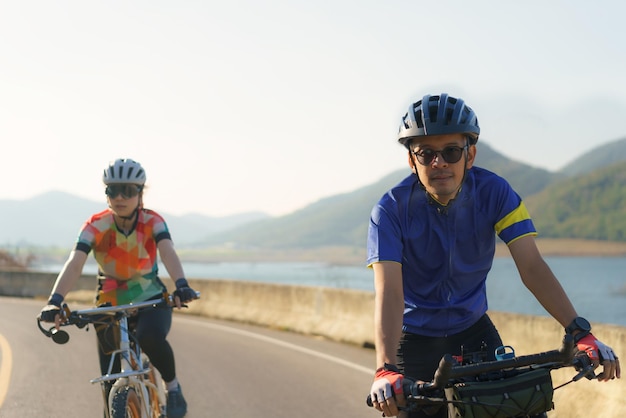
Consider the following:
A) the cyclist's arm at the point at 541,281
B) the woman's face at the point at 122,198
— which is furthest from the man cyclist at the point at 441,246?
the woman's face at the point at 122,198

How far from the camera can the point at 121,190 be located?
617cm

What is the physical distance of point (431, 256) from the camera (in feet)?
12.5

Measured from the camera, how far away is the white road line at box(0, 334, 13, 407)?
959cm

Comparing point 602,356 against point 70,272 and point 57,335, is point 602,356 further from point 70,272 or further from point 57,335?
point 70,272

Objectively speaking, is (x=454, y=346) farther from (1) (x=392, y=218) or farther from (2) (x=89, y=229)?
(2) (x=89, y=229)

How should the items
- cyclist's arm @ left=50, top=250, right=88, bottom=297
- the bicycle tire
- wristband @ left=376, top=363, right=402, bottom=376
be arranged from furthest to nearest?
cyclist's arm @ left=50, top=250, right=88, bottom=297, the bicycle tire, wristband @ left=376, top=363, right=402, bottom=376

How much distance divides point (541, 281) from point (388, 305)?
2.15ft

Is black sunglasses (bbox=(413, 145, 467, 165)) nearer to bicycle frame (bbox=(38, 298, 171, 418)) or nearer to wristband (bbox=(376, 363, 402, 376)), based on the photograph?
wristband (bbox=(376, 363, 402, 376))

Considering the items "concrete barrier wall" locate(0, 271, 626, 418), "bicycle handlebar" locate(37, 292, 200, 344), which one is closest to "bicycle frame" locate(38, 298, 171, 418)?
"bicycle handlebar" locate(37, 292, 200, 344)

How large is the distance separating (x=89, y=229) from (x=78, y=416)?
263 cm

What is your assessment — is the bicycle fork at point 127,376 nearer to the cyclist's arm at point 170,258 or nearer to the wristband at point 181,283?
the wristband at point 181,283

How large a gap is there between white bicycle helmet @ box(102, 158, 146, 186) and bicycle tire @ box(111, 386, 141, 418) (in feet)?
5.58

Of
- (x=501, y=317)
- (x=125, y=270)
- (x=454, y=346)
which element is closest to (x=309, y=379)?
(x=501, y=317)

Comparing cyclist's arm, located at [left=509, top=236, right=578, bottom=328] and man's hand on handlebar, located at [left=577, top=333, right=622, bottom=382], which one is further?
cyclist's arm, located at [left=509, top=236, right=578, bottom=328]
